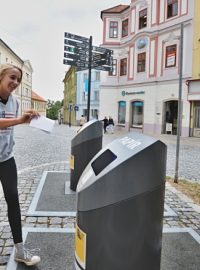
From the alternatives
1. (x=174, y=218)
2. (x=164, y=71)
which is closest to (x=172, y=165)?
(x=174, y=218)

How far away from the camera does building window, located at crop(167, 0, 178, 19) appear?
24913 millimetres

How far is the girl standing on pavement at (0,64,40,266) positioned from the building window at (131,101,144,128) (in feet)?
86.1

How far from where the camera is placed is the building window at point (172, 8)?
81.7 ft

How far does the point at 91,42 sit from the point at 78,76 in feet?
151

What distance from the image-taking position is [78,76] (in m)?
54.0

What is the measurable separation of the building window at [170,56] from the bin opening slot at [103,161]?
78.9ft

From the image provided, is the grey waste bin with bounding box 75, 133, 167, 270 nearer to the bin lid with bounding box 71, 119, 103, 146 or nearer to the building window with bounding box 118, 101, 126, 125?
the bin lid with bounding box 71, 119, 103, 146

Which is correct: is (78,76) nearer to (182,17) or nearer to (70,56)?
(182,17)

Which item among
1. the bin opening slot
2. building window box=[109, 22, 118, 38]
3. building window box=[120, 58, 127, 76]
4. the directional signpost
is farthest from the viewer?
building window box=[109, 22, 118, 38]

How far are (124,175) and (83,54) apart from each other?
7.35 m

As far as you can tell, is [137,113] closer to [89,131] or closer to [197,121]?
[197,121]

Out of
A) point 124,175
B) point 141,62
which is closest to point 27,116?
point 124,175

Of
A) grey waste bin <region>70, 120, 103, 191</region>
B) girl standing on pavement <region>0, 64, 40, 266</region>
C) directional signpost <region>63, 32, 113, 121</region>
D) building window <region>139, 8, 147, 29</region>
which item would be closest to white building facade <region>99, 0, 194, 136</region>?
building window <region>139, 8, 147, 29</region>

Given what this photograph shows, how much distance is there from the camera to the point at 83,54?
8.85 metres
